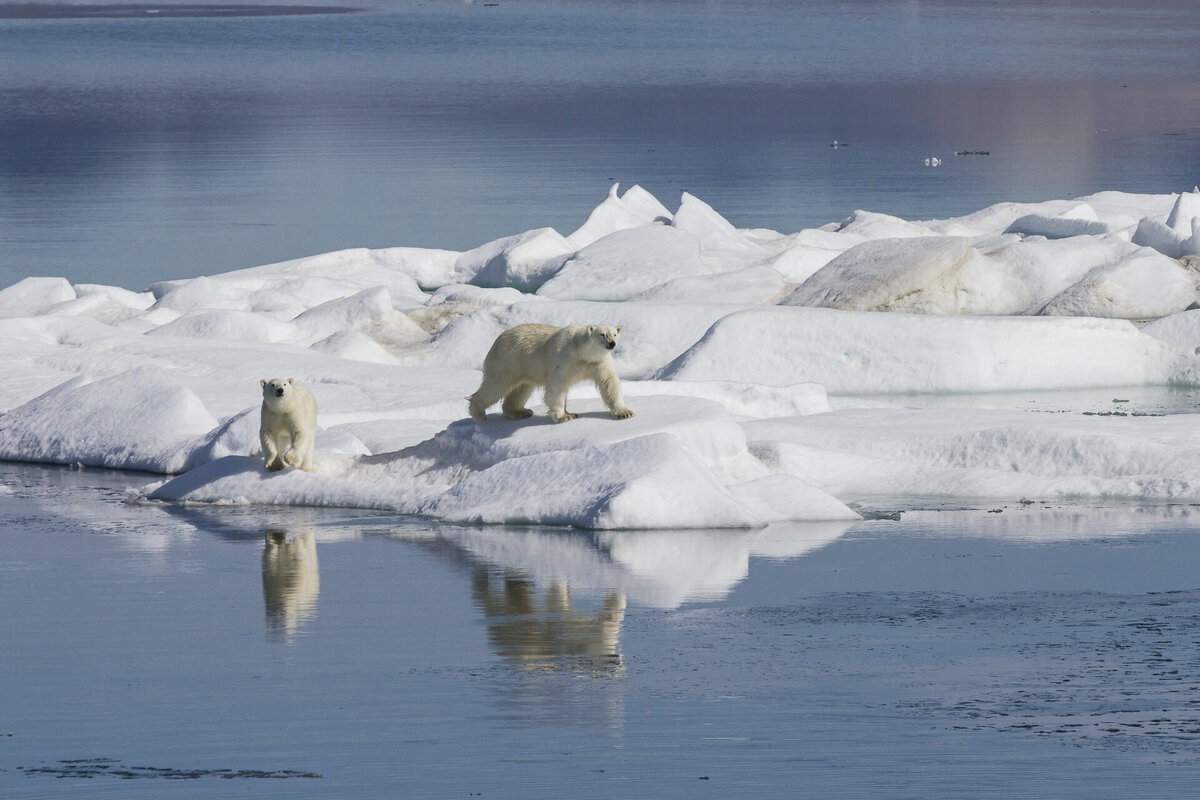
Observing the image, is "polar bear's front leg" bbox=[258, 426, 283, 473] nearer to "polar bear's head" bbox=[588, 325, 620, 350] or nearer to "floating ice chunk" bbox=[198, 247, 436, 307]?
"polar bear's head" bbox=[588, 325, 620, 350]

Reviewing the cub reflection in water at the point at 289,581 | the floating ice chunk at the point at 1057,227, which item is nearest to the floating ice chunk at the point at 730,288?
the floating ice chunk at the point at 1057,227

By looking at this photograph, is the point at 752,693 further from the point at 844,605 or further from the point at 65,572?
the point at 65,572

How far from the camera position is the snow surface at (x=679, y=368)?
11.4 metres

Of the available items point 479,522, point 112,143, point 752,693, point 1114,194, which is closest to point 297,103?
point 112,143

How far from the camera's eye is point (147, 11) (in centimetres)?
11000

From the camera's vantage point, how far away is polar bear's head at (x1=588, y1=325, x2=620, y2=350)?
429 inches

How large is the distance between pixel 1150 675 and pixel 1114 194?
21.4 m

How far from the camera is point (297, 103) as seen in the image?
2050 inches

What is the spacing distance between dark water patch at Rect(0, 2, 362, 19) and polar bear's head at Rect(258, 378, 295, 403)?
96.5 meters

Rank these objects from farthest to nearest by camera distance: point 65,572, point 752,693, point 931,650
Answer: point 65,572
point 931,650
point 752,693

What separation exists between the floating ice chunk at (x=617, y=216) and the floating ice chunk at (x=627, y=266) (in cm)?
112

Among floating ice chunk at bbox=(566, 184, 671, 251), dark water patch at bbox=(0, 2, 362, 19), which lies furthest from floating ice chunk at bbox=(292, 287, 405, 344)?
dark water patch at bbox=(0, 2, 362, 19)

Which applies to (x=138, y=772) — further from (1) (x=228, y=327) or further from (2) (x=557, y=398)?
(1) (x=228, y=327)

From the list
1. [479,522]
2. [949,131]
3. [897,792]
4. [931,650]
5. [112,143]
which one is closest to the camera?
[897,792]
